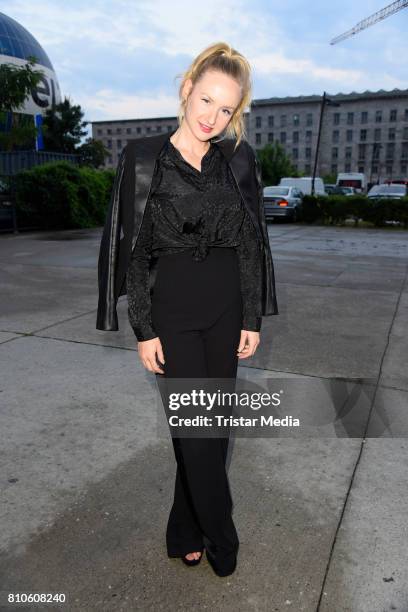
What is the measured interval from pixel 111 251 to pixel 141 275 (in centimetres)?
16

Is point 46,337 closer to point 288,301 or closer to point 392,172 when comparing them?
point 288,301

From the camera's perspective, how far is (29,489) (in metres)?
2.51

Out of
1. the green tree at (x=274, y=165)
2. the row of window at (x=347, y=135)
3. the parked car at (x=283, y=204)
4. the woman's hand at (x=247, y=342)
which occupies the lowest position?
the woman's hand at (x=247, y=342)

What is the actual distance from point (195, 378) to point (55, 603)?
99cm

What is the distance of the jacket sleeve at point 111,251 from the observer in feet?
5.96

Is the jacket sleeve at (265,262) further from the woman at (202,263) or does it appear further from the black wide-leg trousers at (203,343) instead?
the black wide-leg trousers at (203,343)

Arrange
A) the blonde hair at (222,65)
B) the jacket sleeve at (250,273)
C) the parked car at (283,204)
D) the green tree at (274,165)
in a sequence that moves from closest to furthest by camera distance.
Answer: the blonde hair at (222,65) < the jacket sleeve at (250,273) < the parked car at (283,204) < the green tree at (274,165)

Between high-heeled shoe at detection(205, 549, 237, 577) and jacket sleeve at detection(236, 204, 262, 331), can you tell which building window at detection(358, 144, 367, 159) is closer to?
jacket sleeve at detection(236, 204, 262, 331)

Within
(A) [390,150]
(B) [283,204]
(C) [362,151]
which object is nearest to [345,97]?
(C) [362,151]

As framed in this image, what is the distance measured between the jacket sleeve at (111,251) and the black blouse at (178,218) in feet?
0.35

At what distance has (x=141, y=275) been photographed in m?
1.78

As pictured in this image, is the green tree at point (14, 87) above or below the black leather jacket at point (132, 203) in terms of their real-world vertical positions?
above

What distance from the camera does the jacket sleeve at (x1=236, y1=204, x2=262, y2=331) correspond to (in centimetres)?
191

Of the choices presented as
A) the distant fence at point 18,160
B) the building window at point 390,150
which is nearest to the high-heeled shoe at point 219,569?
the distant fence at point 18,160
